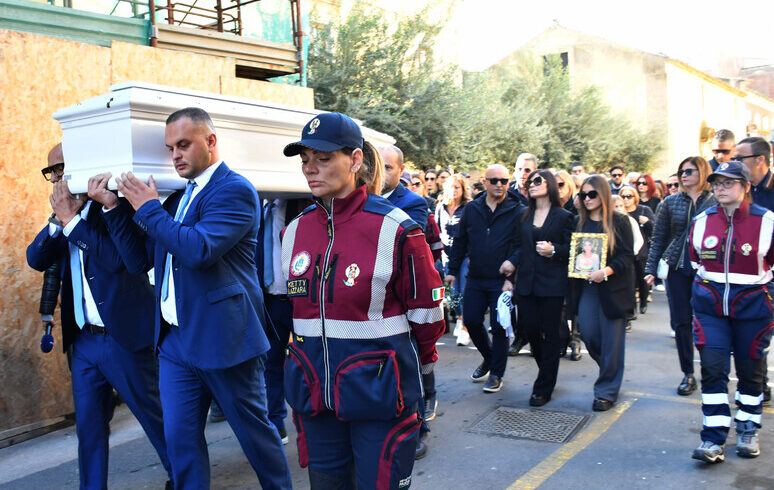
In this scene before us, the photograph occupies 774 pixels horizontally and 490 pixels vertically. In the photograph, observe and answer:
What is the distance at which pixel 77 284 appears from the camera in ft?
13.7

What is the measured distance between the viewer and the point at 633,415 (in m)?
5.94

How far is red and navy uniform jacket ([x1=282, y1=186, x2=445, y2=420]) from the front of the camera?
8.81 ft

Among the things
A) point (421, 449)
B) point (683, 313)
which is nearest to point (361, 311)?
point (421, 449)

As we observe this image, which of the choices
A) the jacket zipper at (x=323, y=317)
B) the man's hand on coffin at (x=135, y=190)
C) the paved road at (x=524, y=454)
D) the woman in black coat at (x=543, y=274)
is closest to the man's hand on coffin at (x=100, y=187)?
the man's hand on coffin at (x=135, y=190)

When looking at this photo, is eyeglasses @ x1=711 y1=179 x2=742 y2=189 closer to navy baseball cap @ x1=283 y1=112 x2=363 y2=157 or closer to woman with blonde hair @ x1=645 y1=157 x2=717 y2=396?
woman with blonde hair @ x1=645 y1=157 x2=717 y2=396

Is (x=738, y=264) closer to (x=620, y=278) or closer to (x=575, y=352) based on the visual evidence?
(x=620, y=278)

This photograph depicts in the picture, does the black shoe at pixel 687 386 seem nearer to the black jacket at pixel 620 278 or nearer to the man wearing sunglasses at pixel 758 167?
the man wearing sunglasses at pixel 758 167

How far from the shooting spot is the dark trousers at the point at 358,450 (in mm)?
2723

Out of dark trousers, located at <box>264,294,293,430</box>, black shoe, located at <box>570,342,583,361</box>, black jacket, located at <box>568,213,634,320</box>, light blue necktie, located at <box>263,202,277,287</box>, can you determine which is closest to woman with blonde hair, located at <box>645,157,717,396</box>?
black jacket, located at <box>568,213,634,320</box>

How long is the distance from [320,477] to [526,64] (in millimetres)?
30292

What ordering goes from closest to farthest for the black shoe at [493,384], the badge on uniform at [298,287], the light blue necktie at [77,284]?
1. the badge on uniform at [298,287]
2. the light blue necktie at [77,284]
3. the black shoe at [493,384]

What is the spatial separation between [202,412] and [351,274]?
137 cm

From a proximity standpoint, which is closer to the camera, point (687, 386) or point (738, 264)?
point (738, 264)

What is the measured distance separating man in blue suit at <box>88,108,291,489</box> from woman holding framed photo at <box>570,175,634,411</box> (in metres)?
3.46
